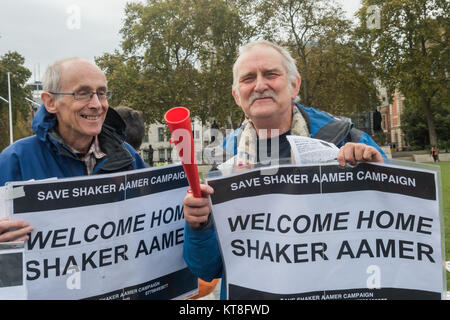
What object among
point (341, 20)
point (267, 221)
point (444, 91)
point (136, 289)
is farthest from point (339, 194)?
point (444, 91)

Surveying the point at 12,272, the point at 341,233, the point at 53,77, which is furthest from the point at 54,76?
the point at 341,233

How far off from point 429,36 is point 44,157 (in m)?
36.9

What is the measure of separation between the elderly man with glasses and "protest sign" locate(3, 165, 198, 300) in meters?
0.31

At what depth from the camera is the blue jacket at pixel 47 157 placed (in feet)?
7.52

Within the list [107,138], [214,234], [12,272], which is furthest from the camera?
[107,138]

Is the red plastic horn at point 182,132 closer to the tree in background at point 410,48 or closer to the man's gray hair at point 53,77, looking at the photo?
the man's gray hair at point 53,77

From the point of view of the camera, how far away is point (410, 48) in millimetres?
35875

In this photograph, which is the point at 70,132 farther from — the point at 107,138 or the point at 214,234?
the point at 214,234

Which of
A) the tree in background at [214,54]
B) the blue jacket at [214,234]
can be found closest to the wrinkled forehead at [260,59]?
the blue jacket at [214,234]

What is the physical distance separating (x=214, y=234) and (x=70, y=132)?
0.97 m

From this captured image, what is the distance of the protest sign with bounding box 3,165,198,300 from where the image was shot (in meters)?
2.01

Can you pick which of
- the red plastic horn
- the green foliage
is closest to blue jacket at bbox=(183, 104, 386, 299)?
the red plastic horn
